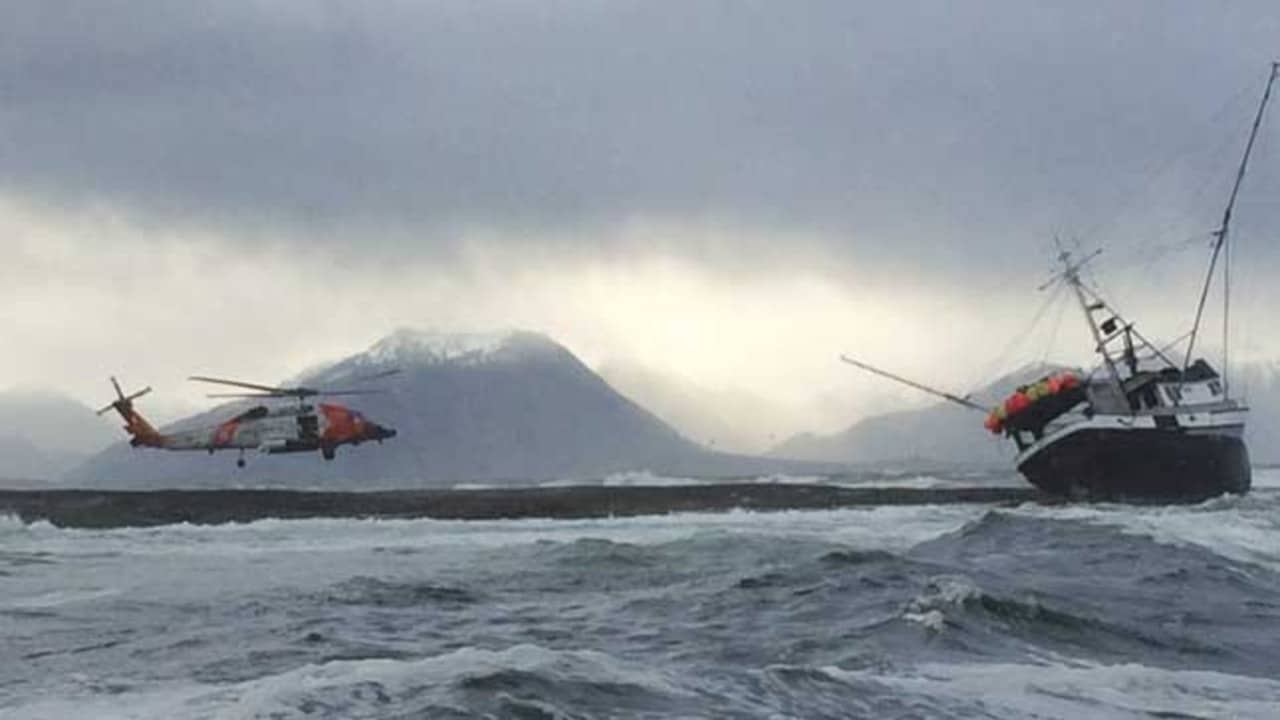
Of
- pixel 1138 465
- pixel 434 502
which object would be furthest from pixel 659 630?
pixel 1138 465

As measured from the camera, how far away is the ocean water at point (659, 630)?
1505 centimetres

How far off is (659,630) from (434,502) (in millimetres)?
39299

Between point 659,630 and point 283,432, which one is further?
point 283,432

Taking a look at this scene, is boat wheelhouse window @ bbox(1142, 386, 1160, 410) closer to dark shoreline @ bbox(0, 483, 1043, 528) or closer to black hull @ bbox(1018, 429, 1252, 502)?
black hull @ bbox(1018, 429, 1252, 502)

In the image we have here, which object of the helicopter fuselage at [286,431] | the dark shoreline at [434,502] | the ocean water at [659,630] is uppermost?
the helicopter fuselage at [286,431]

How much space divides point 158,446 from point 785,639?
47.1 m

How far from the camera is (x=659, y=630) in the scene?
67.1 feet

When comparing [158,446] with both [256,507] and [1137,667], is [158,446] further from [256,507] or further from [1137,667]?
[1137,667]

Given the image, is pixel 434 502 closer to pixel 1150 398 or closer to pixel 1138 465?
pixel 1138 465

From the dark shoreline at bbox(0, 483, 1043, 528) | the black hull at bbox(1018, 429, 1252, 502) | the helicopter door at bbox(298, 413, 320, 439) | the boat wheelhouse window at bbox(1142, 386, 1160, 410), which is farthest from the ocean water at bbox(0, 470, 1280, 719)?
the boat wheelhouse window at bbox(1142, 386, 1160, 410)

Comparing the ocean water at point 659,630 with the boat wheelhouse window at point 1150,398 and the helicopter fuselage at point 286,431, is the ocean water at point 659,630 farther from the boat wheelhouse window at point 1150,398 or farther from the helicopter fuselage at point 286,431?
the boat wheelhouse window at point 1150,398

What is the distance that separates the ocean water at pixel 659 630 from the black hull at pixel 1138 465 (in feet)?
64.6

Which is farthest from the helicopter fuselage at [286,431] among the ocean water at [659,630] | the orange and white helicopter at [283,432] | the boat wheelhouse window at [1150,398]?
the boat wheelhouse window at [1150,398]

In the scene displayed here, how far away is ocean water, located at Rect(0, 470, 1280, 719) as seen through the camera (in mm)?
15047
